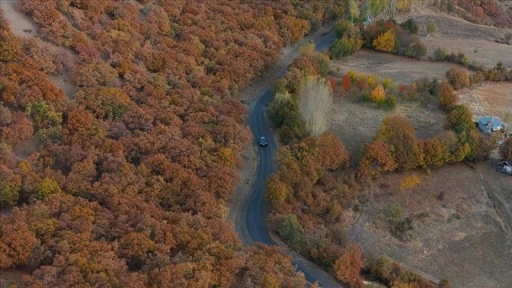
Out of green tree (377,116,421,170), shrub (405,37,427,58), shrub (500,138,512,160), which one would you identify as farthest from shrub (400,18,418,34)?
green tree (377,116,421,170)

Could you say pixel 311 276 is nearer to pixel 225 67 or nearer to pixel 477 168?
pixel 477 168

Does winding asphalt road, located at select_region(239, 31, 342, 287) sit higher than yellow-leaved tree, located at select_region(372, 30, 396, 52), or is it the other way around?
yellow-leaved tree, located at select_region(372, 30, 396, 52)

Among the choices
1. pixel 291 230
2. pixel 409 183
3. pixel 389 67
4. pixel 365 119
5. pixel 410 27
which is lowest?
pixel 409 183

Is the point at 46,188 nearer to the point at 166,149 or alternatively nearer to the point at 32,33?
the point at 166,149

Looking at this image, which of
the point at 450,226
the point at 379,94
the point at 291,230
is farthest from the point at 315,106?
the point at 450,226

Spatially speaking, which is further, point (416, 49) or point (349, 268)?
point (416, 49)

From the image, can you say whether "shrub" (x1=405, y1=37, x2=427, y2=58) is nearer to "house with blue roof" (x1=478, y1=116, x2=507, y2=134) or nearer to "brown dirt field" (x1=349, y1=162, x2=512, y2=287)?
"house with blue roof" (x1=478, y1=116, x2=507, y2=134)

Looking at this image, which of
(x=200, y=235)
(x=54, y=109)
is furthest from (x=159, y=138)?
(x=200, y=235)
